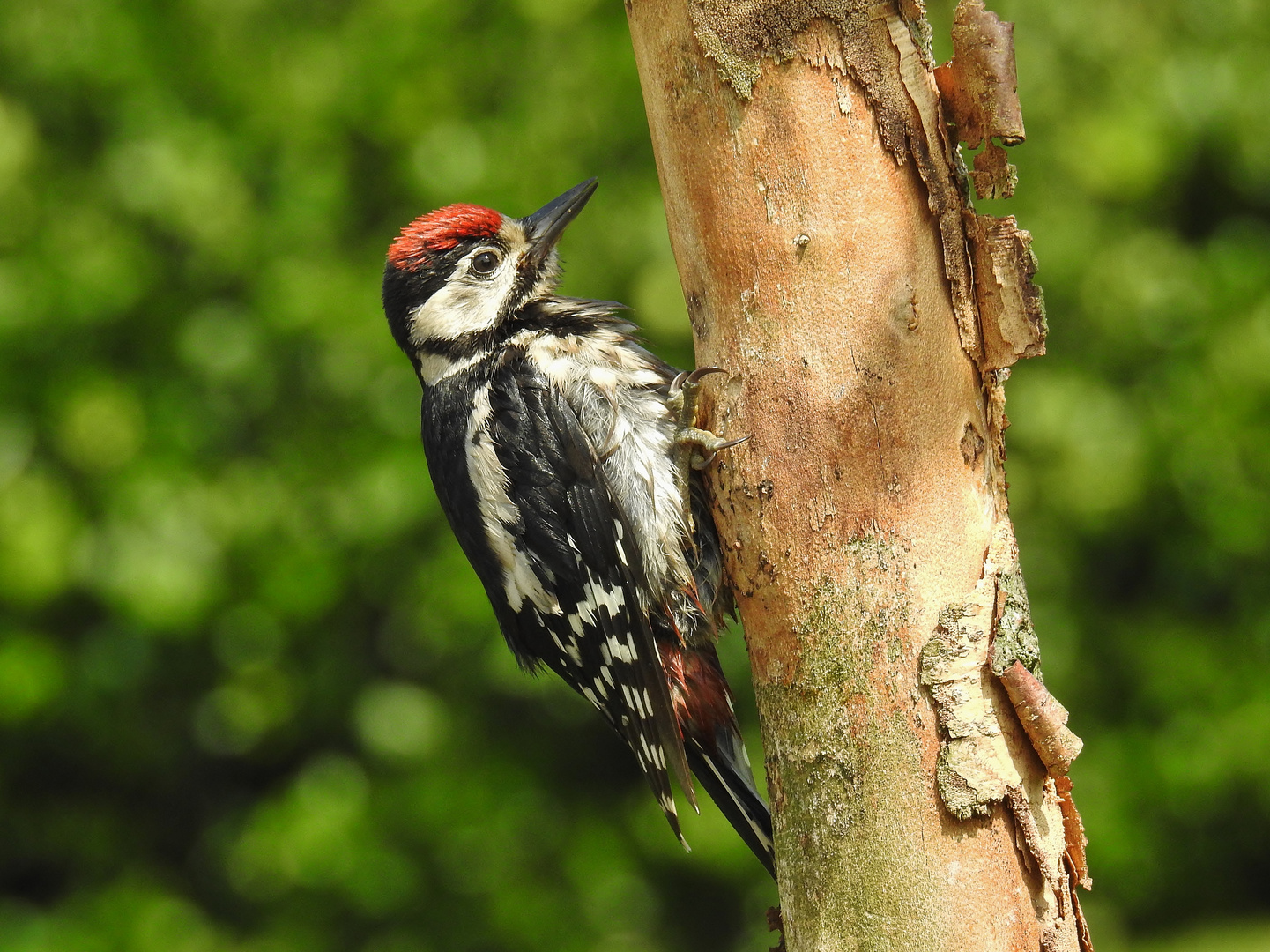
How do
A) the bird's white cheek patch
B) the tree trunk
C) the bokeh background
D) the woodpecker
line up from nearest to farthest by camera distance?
the tree trunk < the woodpecker < the bird's white cheek patch < the bokeh background

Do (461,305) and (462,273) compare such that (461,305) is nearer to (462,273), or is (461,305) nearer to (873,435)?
(462,273)

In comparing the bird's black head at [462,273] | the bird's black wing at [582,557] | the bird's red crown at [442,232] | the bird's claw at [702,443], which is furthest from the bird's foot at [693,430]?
the bird's red crown at [442,232]

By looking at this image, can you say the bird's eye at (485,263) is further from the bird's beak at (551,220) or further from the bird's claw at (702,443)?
the bird's claw at (702,443)

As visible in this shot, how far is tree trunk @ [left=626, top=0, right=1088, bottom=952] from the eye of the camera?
1.58 m

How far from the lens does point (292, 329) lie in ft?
11.2

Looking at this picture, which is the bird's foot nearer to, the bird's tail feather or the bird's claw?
the bird's claw

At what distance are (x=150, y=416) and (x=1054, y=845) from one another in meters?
2.85

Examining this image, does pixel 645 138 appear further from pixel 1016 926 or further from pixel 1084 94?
pixel 1016 926

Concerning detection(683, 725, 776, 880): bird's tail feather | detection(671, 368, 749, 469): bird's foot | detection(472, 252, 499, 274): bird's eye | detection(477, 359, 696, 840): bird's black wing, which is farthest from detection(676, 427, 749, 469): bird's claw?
detection(472, 252, 499, 274): bird's eye

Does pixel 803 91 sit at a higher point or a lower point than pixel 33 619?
higher

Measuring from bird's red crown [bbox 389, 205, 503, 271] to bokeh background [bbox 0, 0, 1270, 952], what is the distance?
2.41 feet

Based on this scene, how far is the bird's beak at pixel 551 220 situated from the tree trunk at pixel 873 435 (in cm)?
102

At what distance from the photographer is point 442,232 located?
2670 millimetres

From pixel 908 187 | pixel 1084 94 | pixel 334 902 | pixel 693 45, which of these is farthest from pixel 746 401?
pixel 334 902
